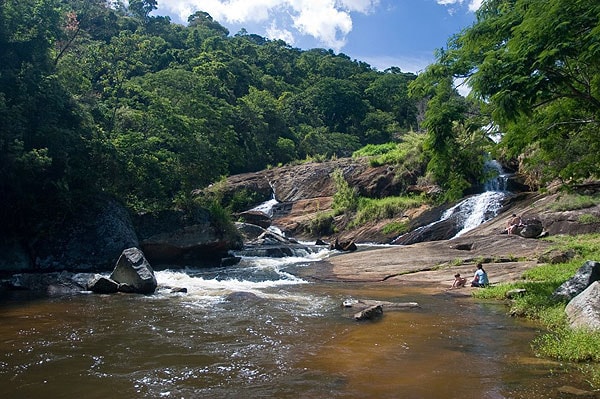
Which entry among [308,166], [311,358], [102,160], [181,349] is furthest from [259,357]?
[308,166]

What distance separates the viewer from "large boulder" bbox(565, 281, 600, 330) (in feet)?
29.6

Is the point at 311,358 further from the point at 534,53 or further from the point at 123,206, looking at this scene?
the point at 123,206

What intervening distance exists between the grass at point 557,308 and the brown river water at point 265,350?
336mm

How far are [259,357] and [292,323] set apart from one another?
2.85 m

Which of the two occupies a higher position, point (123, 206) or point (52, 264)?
point (123, 206)

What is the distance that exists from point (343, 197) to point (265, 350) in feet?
102

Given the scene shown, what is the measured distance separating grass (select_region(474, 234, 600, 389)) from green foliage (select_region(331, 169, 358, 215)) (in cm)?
1975

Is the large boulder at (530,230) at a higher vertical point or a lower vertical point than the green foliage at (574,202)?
lower

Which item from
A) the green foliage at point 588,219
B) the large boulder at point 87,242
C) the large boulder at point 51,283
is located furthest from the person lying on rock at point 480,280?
the large boulder at point 87,242

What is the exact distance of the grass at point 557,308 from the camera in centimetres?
798

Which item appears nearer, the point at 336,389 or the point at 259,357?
the point at 336,389

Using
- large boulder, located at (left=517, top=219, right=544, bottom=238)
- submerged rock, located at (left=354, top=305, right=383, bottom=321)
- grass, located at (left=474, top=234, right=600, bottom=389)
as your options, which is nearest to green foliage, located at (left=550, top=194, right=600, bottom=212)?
large boulder, located at (left=517, top=219, right=544, bottom=238)

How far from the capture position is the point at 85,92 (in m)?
28.5

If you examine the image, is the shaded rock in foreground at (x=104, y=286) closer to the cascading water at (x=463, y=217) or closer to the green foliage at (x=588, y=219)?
the cascading water at (x=463, y=217)
